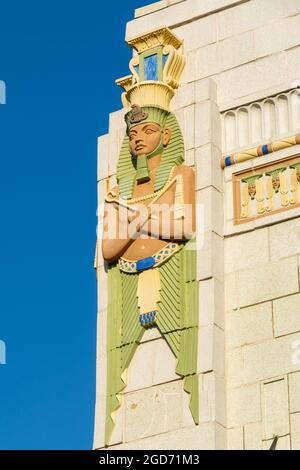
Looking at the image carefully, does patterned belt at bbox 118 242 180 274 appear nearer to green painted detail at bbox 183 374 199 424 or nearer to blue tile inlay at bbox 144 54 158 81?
green painted detail at bbox 183 374 199 424

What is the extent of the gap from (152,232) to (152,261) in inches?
15.5

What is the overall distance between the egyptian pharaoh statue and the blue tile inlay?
0.05 ft

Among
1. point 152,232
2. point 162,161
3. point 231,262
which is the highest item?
point 162,161

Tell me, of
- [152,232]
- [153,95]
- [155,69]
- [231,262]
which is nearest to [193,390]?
[231,262]

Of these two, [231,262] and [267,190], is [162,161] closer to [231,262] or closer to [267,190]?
[267,190]

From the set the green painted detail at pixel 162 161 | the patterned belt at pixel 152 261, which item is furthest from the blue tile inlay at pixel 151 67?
the patterned belt at pixel 152 261

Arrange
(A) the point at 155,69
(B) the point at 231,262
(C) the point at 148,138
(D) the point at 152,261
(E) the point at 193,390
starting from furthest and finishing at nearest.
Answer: (A) the point at 155,69
(C) the point at 148,138
(D) the point at 152,261
(B) the point at 231,262
(E) the point at 193,390

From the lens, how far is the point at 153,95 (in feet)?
70.9

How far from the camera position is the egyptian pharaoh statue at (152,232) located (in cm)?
2006

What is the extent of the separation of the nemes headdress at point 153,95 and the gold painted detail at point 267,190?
1.00 meters

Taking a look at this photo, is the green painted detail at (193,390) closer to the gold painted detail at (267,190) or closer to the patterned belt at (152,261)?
the patterned belt at (152,261)

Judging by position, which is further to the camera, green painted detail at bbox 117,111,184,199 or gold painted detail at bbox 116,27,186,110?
gold painted detail at bbox 116,27,186,110

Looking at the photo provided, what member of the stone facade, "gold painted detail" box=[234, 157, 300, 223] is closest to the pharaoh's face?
the stone facade

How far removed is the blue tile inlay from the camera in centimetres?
2191
